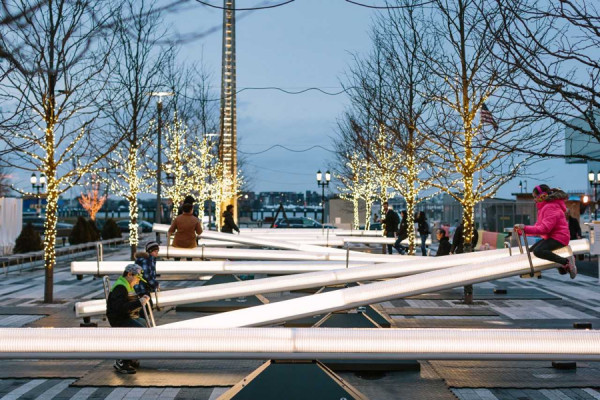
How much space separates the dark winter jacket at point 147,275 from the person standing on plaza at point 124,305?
1.00 m

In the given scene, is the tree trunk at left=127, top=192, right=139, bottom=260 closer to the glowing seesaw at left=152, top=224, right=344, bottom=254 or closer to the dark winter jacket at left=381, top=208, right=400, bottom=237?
the glowing seesaw at left=152, top=224, right=344, bottom=254

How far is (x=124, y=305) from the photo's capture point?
10.8 m

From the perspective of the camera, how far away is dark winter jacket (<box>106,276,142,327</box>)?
35.4 ft

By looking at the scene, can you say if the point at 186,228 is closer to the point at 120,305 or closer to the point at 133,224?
the point at 120,305

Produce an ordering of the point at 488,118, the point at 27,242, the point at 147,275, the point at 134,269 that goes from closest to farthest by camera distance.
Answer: the point at 134,269
the point at 147,275
the point at 488,118
the point at 27,242

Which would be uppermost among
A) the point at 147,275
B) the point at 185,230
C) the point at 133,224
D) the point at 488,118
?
the point at 488,118

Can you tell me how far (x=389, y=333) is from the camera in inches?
198

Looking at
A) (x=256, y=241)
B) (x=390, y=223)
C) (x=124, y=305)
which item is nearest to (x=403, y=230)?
(x=390, y=223)

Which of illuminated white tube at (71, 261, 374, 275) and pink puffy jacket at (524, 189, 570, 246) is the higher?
pink puffy jacket at (524, 189, 570, 246)

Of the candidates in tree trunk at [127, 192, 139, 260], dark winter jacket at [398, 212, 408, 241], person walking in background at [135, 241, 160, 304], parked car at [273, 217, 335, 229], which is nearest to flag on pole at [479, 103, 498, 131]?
person walking in background at [135, 241, 160, 304]

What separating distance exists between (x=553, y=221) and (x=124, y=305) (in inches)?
239

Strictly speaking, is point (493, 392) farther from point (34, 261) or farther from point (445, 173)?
point (34, 261)

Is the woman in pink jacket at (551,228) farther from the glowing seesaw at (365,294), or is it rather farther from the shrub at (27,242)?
the shrub at (27,242)

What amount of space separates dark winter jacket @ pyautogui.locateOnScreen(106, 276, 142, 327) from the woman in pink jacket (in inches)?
222
